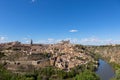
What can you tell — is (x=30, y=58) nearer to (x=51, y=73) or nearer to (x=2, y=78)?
(x=51, y=73)

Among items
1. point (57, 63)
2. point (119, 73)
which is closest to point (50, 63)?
point (57, 63)

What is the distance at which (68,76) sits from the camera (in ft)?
103

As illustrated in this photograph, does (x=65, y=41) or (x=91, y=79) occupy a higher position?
(x=65, y=41)

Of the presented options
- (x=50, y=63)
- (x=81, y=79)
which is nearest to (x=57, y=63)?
(x=50, y=63)

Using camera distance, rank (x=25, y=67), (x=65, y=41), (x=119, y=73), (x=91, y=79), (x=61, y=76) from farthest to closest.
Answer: (x=65, y=41) < (x=25, y=67) < (x=61, y=76) < (x=91, y=79) < (x=119, y=73)

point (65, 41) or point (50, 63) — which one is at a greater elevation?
point (65, 41)

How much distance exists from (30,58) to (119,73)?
1244 inches

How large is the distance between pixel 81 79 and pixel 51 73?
9910 mm

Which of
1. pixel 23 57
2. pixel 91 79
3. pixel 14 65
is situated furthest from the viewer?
pixel 23 57

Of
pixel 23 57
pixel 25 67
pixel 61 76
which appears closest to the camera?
pixel 61 76

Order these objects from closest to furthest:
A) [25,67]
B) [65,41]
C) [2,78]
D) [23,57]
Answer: [2,78] < [25,67] < [23,57] < [65,41]

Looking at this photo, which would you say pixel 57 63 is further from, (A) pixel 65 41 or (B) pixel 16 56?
(A) pixel 65 41

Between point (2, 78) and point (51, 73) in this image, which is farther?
point (51, 73)

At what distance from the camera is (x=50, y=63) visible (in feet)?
147
